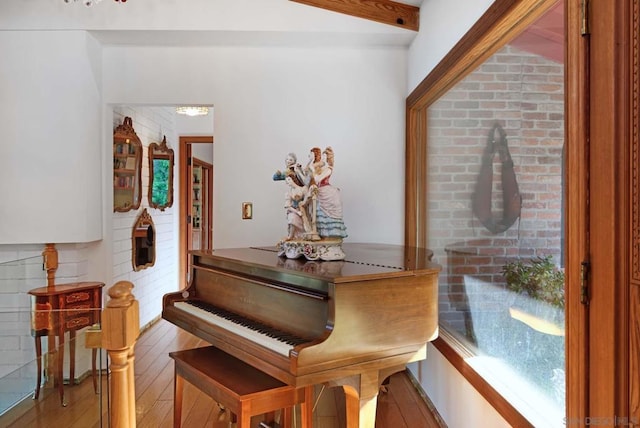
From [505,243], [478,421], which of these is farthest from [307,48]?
[478,421]

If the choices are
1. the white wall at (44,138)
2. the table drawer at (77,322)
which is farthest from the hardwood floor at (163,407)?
the white wall at (44,138)

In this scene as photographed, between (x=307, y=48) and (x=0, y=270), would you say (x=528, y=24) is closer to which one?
(x=307, y=48)

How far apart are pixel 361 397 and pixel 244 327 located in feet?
1.95

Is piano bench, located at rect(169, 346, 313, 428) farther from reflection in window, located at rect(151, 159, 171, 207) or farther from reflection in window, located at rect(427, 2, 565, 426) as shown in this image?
reflection in window, located at rect(151, 159, 171, 207)

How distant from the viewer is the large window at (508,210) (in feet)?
4.99

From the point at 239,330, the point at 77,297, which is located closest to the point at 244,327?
the point at 239,330

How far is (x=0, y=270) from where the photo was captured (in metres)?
2.94

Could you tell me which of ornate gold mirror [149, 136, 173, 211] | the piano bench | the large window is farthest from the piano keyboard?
ornate gold mirror [149, 136, 173, 211]

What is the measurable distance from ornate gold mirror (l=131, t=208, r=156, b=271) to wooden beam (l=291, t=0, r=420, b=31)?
2570mm

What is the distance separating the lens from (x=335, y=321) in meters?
1.49

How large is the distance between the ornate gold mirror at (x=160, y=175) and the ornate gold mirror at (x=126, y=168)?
36cm

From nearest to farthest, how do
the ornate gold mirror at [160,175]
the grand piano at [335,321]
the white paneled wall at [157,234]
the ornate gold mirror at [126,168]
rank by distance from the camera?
the grand piano at [335,321] < the ornate gold mirror at [126,168] < the white paneled wall at [157,234] < the ornate gold mirror at [160,175]

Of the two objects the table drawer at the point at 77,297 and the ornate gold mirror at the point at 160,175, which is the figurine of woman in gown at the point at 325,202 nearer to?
the table drawer at the point at 77,297

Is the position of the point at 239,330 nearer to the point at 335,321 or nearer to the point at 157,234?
the point at 335,321
